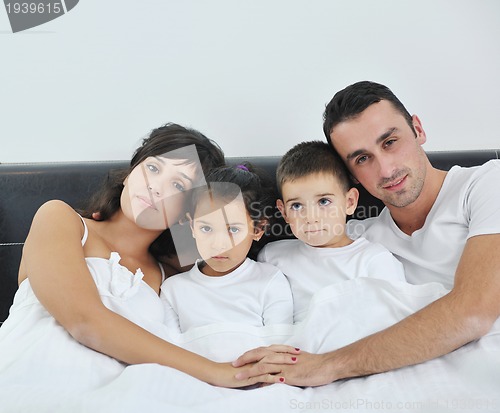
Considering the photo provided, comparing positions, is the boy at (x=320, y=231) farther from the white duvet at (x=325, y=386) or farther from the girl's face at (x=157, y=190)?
the girl's face at (x=157, y=190)

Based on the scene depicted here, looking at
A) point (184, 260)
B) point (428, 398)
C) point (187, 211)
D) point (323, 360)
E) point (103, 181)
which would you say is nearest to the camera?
point (428, 398)

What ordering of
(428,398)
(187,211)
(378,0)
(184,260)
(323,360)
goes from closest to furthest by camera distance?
1. (428,398)
2. (323,360)
3. (187,211)
4. (184,260)
5. (378,0)

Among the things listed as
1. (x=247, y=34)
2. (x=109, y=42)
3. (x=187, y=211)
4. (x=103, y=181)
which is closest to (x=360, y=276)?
(x=187, y=211)

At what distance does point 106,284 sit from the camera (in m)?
1.39

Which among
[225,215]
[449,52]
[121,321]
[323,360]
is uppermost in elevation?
[449,52]

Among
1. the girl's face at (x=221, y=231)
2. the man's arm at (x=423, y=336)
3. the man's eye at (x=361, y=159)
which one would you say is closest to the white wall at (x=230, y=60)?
the man's eye at (x=361, y=159)

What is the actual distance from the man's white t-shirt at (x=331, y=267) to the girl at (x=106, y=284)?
1.10 ft

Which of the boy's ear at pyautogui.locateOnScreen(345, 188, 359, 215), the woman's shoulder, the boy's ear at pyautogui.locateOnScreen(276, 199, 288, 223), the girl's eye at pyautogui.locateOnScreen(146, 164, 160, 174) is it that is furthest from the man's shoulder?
the woman's shoulder

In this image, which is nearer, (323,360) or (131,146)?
(323,360)

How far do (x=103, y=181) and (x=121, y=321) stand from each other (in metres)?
0.69

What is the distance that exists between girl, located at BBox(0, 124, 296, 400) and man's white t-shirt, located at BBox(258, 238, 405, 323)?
34 centimetres

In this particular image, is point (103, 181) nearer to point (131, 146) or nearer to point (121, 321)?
point (131, 146)

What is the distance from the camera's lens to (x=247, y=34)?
78.3 inches

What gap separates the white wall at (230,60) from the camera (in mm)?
1986
